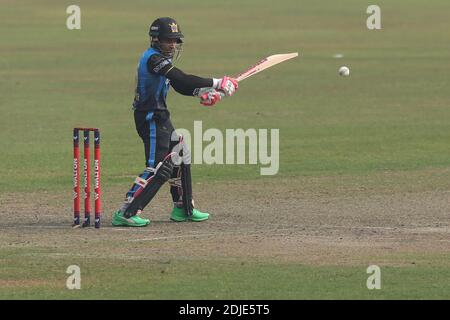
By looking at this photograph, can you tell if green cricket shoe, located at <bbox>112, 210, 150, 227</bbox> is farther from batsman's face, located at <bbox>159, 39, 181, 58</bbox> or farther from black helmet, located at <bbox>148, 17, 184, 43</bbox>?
black helmet, located at <bbox>148, 17, 184, 43</bbox>

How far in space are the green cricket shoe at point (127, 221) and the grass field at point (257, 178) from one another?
0.41 feet

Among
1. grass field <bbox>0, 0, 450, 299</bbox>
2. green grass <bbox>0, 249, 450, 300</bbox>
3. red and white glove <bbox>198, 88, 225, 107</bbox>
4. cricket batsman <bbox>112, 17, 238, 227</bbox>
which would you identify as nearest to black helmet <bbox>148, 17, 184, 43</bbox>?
cricket batsman <bbox>112, 17, 238, 227</bbox>

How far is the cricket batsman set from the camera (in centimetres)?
1437

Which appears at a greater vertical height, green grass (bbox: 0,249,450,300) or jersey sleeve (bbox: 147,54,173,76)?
jersey sleeve (bbox: 147,54,173,76)

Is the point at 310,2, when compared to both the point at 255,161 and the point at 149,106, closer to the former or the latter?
the point at 255,161

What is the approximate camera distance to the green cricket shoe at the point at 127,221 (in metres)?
14.6

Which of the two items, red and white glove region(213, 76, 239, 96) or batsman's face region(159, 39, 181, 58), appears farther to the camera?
batsman's face region(159, 39, 181, 58)

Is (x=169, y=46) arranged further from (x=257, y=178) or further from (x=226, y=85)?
(x=257, y=178)

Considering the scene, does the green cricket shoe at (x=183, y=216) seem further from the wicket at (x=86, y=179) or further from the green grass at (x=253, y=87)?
the green grass at (x=253, y=87)

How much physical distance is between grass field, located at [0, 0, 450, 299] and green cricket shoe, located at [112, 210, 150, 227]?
13cm

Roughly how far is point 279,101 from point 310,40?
55.6 ft

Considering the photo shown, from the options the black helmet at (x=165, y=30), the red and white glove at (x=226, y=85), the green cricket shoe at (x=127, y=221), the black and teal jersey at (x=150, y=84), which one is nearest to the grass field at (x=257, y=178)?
the green cricket shoe at (x=127, y=221)

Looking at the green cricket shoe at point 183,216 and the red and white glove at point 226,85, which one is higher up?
the red and white glove at point 226,85

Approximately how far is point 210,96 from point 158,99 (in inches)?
22.8
